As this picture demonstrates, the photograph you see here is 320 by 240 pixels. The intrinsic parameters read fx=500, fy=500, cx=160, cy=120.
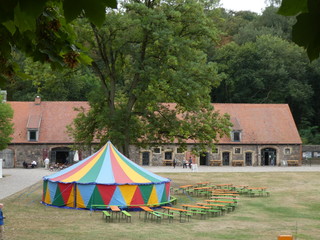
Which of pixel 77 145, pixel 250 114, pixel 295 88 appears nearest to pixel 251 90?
pixel 295 88

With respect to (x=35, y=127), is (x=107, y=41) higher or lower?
higher

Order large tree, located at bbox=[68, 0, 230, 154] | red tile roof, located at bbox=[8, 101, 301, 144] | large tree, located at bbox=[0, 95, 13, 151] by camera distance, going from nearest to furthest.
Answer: large tree, located at bbox=[68, 0, 230, 154] → large tree, located at bbox=[0, 95, 13, 151] → red tile roof, located at bbox=[8, 101, 301, 144]

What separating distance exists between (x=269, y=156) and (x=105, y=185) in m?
29.8

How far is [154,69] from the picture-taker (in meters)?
22.8

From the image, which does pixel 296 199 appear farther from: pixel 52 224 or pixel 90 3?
pixel 90 3

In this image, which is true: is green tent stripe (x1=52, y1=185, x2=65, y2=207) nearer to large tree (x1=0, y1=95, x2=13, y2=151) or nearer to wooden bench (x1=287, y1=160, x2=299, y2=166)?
large tree (x1=0, y1=95, x2=13, y2=151)

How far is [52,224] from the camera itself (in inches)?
624

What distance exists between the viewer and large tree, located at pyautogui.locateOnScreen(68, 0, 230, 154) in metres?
22.6

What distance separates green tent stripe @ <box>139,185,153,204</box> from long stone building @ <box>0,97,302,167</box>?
850 inches

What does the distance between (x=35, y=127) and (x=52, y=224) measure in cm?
2703

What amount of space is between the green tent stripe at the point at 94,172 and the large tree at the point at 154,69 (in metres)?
2.94

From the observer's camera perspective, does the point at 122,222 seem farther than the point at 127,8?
No

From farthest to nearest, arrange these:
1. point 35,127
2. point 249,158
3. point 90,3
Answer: point 249,158, point 35,127, point 90,3

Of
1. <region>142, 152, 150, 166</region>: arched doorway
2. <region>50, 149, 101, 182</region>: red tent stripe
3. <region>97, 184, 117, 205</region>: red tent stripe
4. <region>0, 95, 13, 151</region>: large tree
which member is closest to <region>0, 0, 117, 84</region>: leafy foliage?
<region>97, 184, 117, 205</region>: red tent stripe
